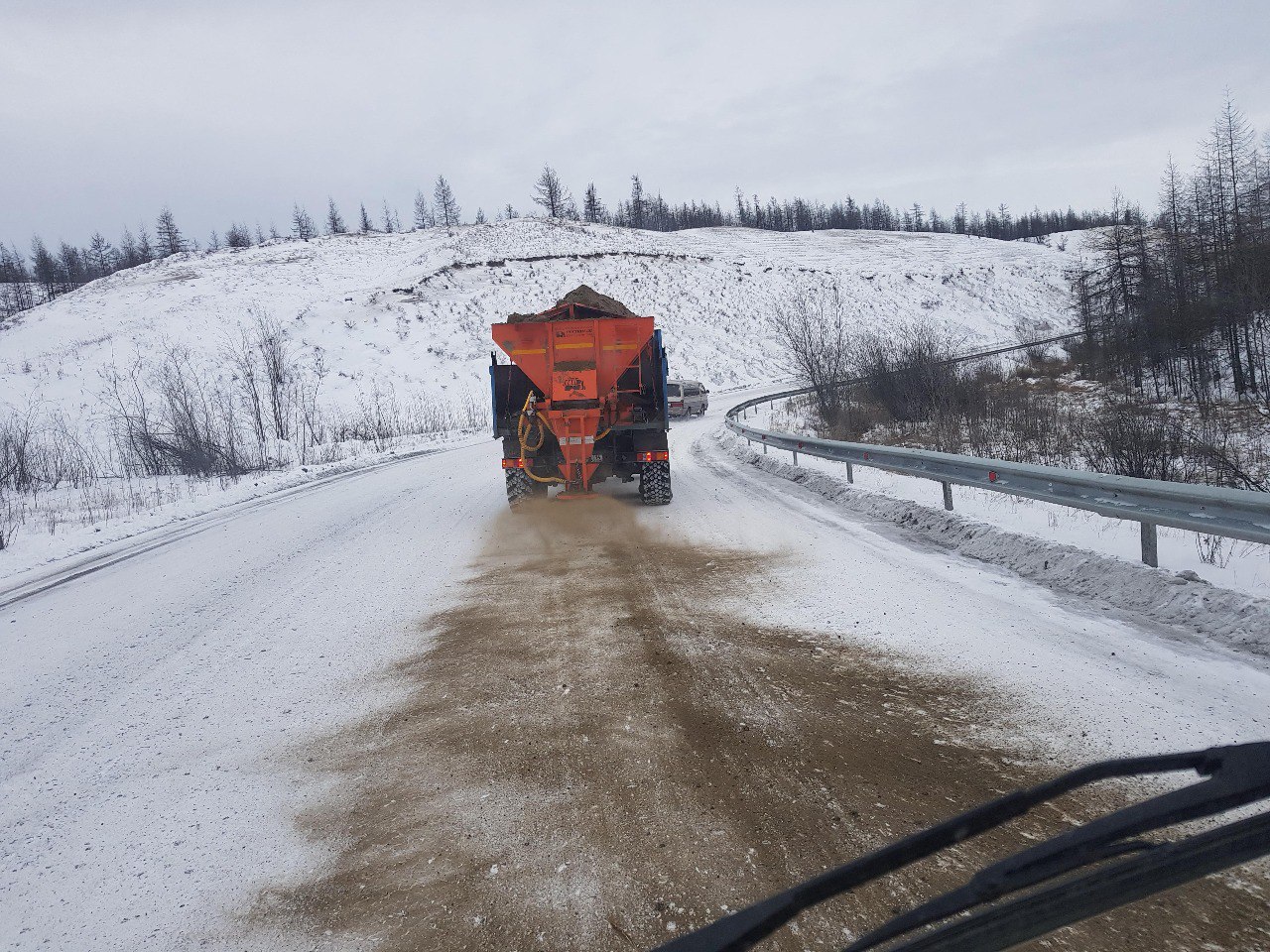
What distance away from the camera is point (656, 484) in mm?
10516

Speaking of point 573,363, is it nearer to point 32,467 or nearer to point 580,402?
point 580,402

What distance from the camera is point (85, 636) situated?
5.95 m

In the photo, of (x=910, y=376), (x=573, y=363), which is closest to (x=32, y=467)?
(x=573, y=363)

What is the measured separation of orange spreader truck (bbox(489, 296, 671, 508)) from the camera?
34.0 feet

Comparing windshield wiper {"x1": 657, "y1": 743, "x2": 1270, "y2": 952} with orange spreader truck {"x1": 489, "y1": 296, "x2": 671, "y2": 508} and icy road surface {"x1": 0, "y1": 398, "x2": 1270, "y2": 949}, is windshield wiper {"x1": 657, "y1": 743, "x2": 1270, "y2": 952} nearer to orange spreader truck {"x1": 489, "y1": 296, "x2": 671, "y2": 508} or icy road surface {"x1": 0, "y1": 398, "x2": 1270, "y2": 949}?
icy road surface {"x1": 0, "y1": 398, "x2": 1270, "y2": 949}

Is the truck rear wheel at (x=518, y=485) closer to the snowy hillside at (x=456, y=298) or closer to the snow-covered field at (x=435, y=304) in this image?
the snow-covered field at (x=435, y=304)

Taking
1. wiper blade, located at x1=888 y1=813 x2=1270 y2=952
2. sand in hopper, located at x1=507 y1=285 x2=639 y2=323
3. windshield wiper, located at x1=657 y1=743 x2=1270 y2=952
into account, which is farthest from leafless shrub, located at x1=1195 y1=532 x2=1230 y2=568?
sand in hopper, located at x1=507 y1=285 x2=639 y2=323

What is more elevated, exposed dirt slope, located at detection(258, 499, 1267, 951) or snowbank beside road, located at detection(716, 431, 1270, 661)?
exposed dirt slope, located at detection(258, 499, 1267, 951)

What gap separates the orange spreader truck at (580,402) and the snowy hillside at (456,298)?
102ft

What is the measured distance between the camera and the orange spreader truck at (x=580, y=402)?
34.0 feet

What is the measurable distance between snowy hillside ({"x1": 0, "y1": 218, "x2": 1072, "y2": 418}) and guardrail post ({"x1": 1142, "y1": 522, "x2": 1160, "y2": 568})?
3846 centimetres

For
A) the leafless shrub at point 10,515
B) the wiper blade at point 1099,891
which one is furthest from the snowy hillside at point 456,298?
the wiper blade at point 1099,891

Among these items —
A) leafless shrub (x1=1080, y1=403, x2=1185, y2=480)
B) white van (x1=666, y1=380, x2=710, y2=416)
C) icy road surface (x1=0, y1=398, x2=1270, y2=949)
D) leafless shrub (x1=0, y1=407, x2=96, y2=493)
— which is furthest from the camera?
white van (x1=666, y1=380, x2=710, y2=416)

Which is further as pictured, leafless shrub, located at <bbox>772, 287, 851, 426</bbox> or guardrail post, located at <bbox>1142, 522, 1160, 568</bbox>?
leafless shrub, located at <bbox>772, 287, 851, 426</bbox>
